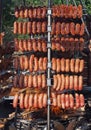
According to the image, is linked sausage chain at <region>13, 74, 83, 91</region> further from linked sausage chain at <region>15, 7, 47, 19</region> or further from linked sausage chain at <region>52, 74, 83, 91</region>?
linked sausage chain at <region>15, 7, 47, 19</region>

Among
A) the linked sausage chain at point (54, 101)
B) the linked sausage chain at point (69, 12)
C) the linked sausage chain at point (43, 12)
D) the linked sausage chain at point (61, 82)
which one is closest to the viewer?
the linked sausage chain at point (54, 101)

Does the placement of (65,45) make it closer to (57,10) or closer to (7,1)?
(57,10)

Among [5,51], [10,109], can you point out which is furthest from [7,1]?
[5,51]

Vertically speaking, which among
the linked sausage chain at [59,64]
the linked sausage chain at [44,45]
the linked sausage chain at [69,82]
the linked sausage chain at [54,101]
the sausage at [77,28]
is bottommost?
the linked sausage chain at [54,101]

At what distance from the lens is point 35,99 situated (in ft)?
28.1

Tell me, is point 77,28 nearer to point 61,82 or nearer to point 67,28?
point 67,28

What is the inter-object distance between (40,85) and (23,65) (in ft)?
1.98

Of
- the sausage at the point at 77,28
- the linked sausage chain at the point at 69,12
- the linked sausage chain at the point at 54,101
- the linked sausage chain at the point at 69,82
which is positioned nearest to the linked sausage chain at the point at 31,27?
the sausage at the point at 77,28

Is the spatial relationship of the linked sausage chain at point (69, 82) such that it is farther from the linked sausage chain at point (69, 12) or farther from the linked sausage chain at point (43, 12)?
the linked sausage chain at point (69, 12)

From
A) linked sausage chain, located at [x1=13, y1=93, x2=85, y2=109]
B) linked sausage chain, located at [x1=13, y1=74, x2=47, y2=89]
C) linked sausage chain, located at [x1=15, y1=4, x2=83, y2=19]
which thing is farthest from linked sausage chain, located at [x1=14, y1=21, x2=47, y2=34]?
linked sausage chain, located at [x1=13, y1=93, x2=85, y2=109]

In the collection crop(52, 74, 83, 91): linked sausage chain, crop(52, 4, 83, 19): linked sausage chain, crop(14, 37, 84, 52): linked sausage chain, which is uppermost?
crop(52, 4, 83, 19): linked sausage chain

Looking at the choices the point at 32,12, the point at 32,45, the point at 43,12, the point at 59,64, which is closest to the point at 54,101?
the point at 59,64

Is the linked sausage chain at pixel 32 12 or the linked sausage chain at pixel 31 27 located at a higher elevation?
the linked sausage chain at pixel 32 12

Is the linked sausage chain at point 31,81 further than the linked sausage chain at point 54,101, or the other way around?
the linked sausage chain at point 31,81
